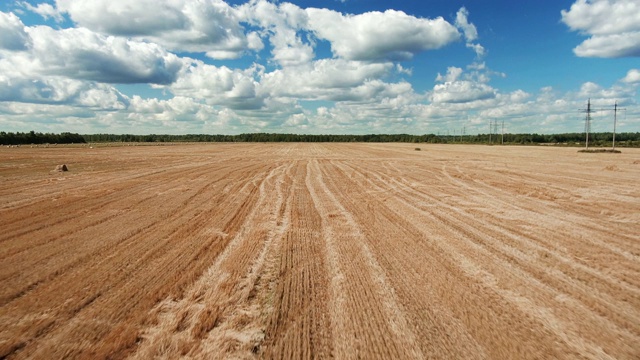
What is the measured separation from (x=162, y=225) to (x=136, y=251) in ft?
5.66

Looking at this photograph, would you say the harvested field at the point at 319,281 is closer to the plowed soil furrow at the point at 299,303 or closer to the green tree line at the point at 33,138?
the plowed soil furrow at the point at 299,303

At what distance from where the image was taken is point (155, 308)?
12.6ft

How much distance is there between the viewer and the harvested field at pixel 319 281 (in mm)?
3230

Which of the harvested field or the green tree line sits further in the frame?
the green tree line

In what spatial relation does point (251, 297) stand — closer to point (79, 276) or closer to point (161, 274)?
point (161, 274)

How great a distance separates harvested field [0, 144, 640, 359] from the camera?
10.6 ft

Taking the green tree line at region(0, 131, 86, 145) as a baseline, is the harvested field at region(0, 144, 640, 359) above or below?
below

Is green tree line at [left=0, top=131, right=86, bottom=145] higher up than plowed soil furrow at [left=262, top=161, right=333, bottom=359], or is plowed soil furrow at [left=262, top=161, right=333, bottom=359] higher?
green tree line at [left=0, top=131, right=86, bottom=145]

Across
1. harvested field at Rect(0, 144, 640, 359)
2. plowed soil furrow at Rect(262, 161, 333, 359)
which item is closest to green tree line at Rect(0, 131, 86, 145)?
harvested field at Rect(0, 144, 640, 359)

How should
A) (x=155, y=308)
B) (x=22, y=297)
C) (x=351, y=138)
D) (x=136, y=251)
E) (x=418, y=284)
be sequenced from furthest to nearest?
1. (x=351, y=138)
2. (x=136, y=251)
3. (x=418, y=284)
4. (x=22, y=297)
5. (x=155, y=308)

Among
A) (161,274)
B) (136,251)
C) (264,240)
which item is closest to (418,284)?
(264,240)

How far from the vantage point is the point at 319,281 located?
4602 mm

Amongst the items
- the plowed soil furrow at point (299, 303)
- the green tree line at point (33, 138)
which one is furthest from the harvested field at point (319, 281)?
the green tree line at point (33, 138)

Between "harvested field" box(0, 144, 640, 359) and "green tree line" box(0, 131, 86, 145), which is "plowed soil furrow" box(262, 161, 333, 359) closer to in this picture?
"harvested field" box(0, 144, 640, 359)
